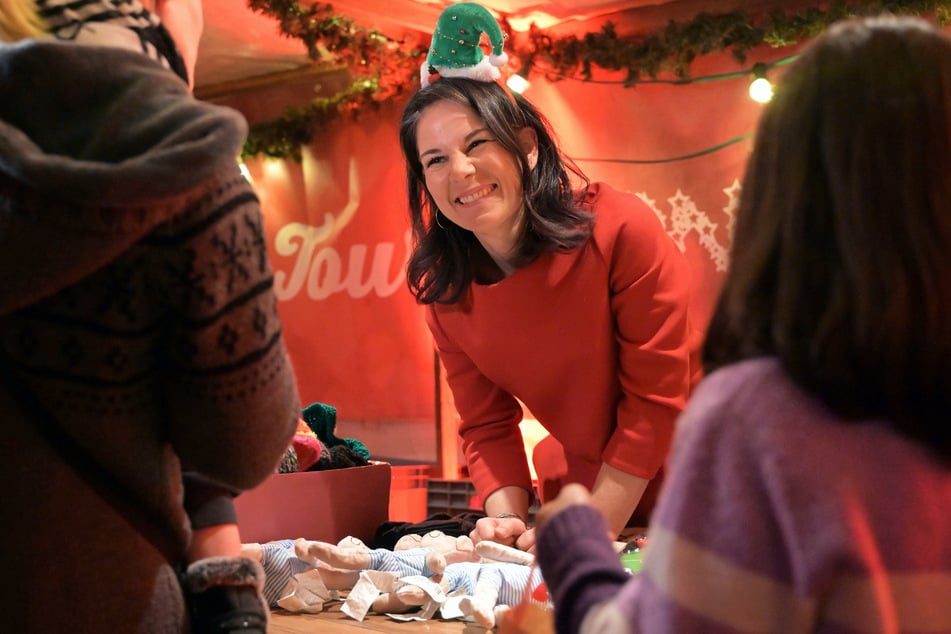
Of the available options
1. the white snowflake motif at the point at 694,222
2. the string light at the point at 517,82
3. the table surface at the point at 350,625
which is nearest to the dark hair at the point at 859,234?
the table surface at the point at 350,625

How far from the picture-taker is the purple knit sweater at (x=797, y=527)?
60 centimetres

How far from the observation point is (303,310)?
18.4 feet

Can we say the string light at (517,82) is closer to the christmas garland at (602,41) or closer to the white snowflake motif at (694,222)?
the christmas garland at (602,41)

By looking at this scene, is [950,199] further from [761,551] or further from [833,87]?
[761,551]

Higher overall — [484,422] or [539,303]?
[539,303]

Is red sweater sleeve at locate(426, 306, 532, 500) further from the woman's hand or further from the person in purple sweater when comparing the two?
the person in purple sweater

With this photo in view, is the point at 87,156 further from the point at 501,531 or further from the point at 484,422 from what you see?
the point at 484,422

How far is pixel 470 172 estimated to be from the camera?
1684 millimetres

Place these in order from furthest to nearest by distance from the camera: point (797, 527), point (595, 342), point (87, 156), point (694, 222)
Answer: point (694, 222) < point (595, 342) < point (87, 156) < point (797, 527)

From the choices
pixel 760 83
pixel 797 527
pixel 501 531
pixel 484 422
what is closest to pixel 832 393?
pixel 797 527

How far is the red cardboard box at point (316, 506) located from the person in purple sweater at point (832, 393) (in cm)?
110

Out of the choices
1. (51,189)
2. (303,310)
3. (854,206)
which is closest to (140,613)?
(51,189)

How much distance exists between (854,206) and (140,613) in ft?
2.12

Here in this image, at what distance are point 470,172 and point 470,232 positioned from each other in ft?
0.67
